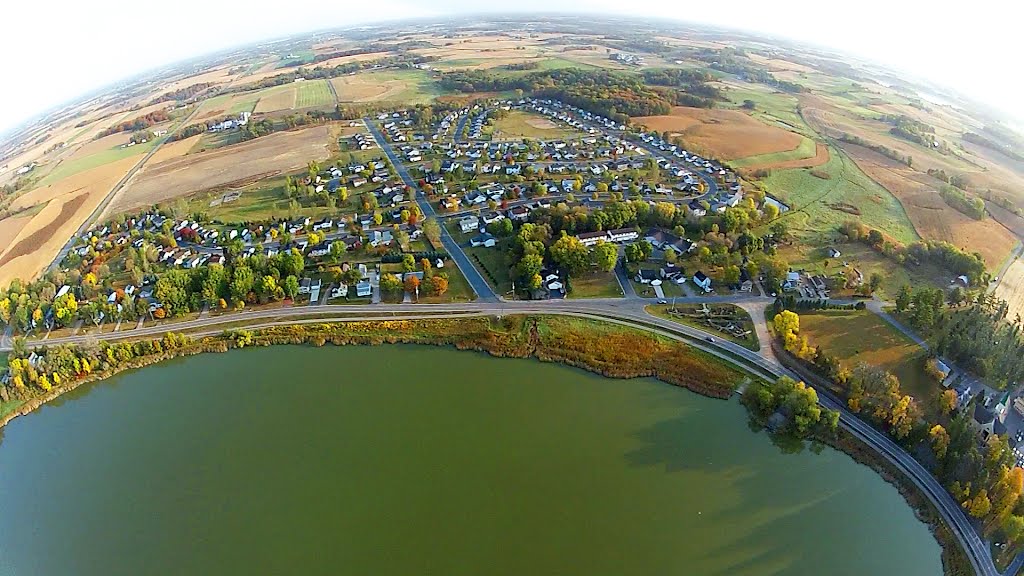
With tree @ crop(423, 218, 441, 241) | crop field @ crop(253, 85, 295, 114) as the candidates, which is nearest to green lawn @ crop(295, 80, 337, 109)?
crop field @ crop(253, 85, 295, 114)

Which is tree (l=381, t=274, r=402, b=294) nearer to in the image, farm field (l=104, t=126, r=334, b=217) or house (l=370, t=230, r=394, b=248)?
house (l=370, t=230, r=394, b=248)

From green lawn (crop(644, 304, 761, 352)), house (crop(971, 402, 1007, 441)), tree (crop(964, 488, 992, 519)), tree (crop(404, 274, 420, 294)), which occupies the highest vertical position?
tree (crop(404, 274, 420, 294))

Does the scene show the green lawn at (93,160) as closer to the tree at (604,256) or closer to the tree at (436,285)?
the tree at (436,285)

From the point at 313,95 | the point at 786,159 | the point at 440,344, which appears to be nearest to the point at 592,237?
the point at 440,344

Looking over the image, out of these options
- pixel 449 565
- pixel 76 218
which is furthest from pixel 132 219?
pixel 449 565

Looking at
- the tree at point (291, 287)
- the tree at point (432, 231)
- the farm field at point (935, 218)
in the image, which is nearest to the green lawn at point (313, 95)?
the tree at point (432, 231)

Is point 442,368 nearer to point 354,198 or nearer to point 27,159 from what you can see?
point 354,198
